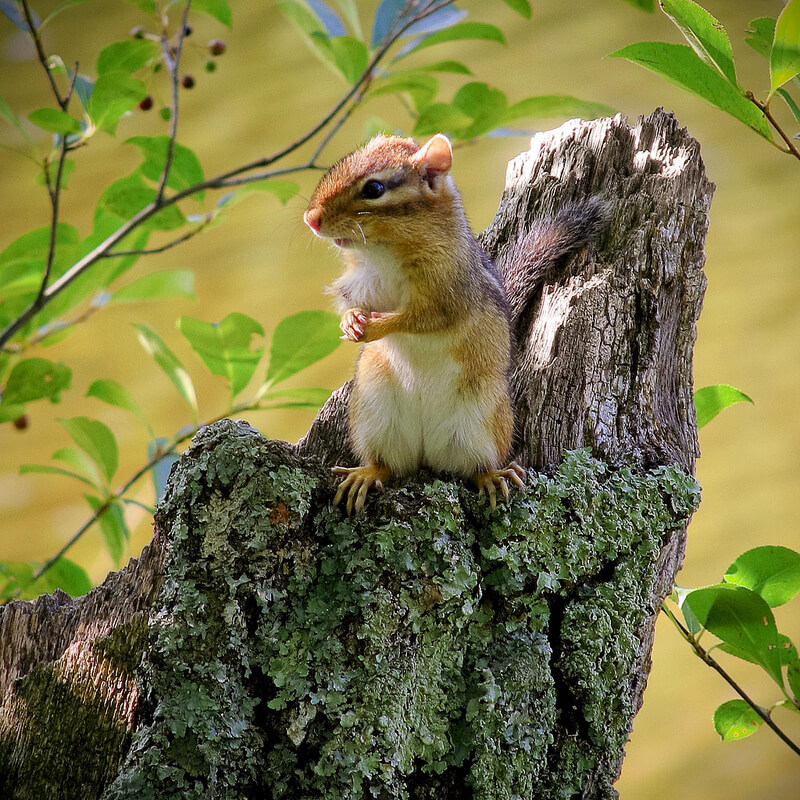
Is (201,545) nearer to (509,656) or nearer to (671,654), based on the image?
(509,656)

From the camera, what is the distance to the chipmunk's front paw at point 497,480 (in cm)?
94

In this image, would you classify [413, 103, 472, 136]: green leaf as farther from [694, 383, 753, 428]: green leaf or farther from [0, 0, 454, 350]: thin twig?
[694, 383, 753, 428]: green leaf

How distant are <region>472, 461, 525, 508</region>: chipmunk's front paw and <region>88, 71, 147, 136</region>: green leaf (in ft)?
2.20

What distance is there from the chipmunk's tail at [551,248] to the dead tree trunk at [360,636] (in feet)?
0.86

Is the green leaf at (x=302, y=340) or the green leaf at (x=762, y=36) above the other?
the green leaf at (x=302, y=340)

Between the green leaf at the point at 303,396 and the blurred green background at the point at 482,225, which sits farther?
the blurred green background at the point at 482,225

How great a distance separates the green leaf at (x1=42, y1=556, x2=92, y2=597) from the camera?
129cm

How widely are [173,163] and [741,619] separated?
991mm

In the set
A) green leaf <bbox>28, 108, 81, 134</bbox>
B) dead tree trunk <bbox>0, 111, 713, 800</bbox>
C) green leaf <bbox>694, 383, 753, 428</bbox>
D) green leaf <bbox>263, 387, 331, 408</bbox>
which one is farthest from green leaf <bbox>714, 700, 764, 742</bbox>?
green leaf <bbox>28, 108, 81, 134</bbox>

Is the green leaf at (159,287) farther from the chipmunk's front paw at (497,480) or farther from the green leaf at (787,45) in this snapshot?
the green leaf at (787,45)

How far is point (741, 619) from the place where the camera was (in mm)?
1000

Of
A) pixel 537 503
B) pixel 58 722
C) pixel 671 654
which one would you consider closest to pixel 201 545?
pixel 58 722

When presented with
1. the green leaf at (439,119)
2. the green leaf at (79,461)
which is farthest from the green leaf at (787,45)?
the green leaf at (79,461)

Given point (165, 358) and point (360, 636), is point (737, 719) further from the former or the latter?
point (165, 358)
